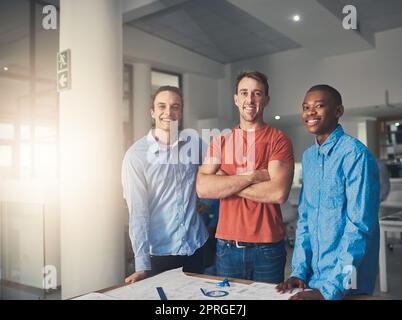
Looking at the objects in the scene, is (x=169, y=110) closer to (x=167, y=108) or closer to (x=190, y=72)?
(x=167, y=108)

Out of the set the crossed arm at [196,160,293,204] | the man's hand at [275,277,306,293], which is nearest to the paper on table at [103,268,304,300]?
the man's hand at [275,277,306,293]

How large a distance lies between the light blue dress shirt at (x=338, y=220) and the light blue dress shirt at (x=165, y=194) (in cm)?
61

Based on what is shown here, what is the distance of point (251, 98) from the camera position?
175 cm

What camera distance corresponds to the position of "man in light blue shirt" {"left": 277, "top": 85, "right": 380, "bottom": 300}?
1.26 metres

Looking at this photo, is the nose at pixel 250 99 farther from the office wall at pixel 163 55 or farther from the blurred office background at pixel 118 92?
the office wall at pixel 163 55

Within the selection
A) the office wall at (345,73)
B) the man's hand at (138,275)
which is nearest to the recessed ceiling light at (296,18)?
the office wall at (345,73)

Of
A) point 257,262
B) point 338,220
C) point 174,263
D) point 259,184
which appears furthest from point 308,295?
point 174,263

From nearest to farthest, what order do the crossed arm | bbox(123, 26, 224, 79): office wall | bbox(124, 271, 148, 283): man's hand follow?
bbox(124, 271, 148, 283): man's hand → the crossed arm → bbox(123, 26, 224, 79): office wall

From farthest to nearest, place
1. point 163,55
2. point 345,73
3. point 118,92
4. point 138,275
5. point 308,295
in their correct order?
point 163,55, point 345,73, point 118,92, point 138,275, point 308,295

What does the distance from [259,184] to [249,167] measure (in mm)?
119

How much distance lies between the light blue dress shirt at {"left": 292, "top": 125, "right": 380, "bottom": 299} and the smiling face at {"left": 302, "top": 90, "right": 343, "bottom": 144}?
0.11ft

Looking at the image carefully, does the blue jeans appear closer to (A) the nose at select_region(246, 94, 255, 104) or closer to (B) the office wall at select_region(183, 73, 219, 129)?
(A) the nose at select_region(246, 94, 255, 104)

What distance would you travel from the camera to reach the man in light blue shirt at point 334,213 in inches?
49.6
